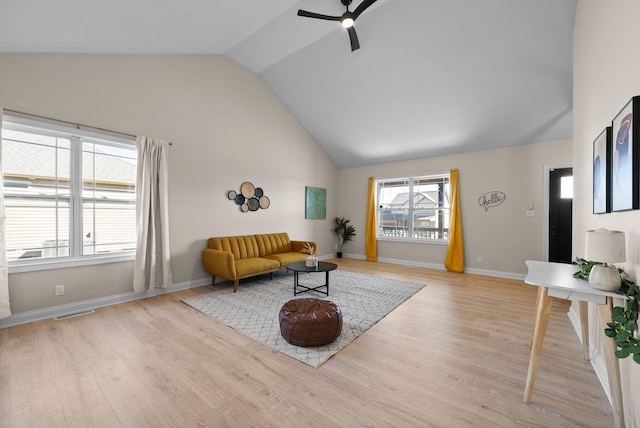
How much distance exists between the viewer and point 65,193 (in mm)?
3061

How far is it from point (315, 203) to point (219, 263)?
3175mm

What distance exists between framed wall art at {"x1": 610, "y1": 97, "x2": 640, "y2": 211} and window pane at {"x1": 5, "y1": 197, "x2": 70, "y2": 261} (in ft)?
16.3

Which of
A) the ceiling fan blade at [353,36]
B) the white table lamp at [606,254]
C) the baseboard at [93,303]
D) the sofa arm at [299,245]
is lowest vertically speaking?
the baseboard at [93,303]

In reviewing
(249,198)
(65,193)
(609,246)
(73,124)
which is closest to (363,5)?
(609,246)

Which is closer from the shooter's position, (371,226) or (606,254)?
(606,254)

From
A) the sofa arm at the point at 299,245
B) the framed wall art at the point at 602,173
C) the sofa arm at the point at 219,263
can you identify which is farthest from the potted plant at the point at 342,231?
the framed wall art at the point at 602,173

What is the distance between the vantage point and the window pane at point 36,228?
2.76m

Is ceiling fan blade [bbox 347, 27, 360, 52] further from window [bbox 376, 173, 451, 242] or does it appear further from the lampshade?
window [bbox 376, 173, 451, 242]

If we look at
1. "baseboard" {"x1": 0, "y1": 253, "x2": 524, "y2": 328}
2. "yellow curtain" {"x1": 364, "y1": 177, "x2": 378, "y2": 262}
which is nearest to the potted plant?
"yellow curtain" {"x1": 364, "y1": 177, "x2": 378, "y2": 262}

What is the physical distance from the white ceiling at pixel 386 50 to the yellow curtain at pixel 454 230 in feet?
2.43

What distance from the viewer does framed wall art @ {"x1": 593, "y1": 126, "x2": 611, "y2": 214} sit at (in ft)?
5.53

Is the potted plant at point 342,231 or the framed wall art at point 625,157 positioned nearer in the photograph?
the framed wall art at point 625,157

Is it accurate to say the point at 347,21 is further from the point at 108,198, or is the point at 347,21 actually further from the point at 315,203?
the point at 315,203

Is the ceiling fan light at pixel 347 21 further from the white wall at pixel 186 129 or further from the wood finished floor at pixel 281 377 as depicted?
the wood finished floor at pixel 281 377
